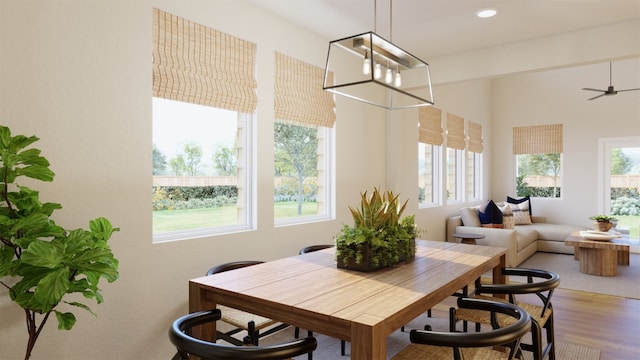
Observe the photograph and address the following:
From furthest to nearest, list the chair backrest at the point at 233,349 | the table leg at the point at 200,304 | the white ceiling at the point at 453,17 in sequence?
the white ceiling at the point at 453,17 < the table leg at the point at 200,304 < the chair backrest at the point at 233,349

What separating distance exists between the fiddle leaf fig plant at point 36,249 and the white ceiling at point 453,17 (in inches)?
85.3

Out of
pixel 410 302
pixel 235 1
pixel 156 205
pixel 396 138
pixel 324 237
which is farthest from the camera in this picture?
pixel 396 138

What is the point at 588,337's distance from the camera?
331 cm

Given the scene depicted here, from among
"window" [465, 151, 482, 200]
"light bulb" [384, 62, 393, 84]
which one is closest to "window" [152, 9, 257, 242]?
"light bulb" [384, 62, 393, 84]

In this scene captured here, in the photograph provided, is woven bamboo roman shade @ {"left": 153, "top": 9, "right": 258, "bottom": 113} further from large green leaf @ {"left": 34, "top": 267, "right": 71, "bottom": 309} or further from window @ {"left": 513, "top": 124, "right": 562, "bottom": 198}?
window @ {"left": 513, "top": 124, "right": 562, "bottom": 198}

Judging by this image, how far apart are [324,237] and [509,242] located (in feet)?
8.98

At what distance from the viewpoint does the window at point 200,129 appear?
2.83 m

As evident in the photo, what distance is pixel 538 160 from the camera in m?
8.20

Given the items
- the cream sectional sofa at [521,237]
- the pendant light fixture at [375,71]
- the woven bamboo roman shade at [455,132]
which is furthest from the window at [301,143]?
the woven bamboo roman shade at [455,132]

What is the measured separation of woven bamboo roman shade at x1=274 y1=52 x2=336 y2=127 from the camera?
3.62 metres

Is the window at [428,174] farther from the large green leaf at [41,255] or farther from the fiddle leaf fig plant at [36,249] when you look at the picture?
the large green leaf at [41,255]

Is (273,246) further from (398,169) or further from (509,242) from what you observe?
(509,242)

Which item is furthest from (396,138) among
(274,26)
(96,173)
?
(96,173)

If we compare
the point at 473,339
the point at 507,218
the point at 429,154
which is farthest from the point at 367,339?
the point at 507,218
